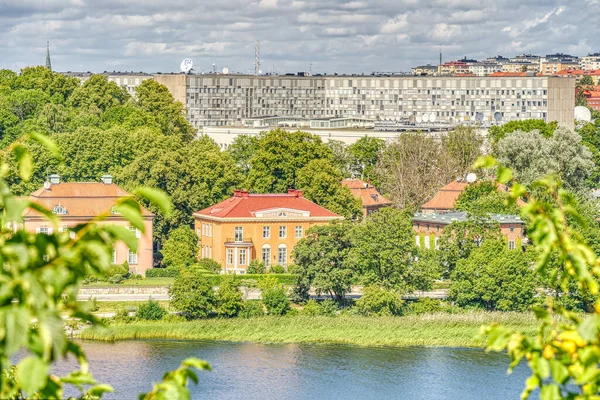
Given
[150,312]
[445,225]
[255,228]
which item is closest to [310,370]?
[150,312]

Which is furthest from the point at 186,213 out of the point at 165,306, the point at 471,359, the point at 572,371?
the point at 572,371

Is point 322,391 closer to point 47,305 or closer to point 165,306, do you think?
point 165,306

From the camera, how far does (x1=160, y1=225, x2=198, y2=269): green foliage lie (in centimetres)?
5597

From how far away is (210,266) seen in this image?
182ft

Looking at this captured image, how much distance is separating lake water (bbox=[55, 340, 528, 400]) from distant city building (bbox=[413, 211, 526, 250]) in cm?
1450

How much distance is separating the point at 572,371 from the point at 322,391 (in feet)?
97.6

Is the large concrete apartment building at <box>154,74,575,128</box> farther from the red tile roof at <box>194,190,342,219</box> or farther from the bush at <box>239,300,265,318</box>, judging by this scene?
the bush at <box>239,300,265,318</box>

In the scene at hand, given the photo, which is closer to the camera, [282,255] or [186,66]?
[282,255]

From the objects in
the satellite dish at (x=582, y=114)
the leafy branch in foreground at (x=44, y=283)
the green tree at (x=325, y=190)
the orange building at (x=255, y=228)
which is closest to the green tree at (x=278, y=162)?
the green tree at (x=325, y=190)

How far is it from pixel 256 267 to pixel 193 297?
383 inches

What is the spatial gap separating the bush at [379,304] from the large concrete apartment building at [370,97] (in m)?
68.4

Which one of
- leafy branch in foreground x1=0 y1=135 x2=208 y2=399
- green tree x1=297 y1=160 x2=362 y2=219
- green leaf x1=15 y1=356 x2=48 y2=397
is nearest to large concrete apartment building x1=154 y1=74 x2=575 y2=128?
green tree x1=297 y1=160 x2=362 y2=219

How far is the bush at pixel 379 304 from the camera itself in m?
45.9

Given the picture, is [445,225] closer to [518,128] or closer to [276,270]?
[276,270]
